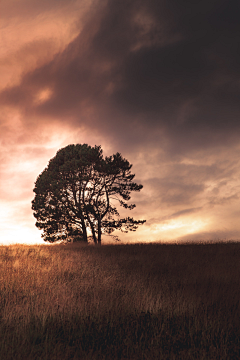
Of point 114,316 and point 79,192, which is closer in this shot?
point 114,316

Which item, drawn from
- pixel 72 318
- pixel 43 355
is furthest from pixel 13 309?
pixel 43 355

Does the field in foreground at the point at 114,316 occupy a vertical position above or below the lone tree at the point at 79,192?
below

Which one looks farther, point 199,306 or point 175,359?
point 199,306

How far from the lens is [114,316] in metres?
5.45

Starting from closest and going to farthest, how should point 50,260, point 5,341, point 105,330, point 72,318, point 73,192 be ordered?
point 5,341 < point 105,330 < point 72,318 < point 50,260 < point 73,192

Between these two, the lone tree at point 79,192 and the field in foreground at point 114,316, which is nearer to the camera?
the field in foreground at point 114,316

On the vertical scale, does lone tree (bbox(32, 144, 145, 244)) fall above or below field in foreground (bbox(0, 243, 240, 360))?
above

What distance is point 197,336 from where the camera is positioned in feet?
15.5

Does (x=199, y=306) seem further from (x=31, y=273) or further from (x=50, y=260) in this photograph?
(x=50, y=260)

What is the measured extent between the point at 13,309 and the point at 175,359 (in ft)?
11.2

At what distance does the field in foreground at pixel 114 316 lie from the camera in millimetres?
4109

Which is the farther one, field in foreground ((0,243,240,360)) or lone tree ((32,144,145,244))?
lone tree ((32,144,145,244))

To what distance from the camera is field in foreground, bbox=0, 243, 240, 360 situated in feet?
13.5

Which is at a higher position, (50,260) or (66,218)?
(66,218)
